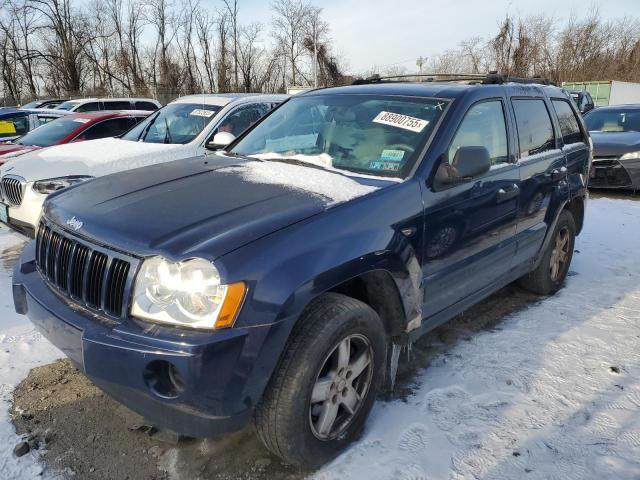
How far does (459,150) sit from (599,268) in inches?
132

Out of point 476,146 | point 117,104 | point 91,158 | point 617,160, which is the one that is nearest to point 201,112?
point 91,158

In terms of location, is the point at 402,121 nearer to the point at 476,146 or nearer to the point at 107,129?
the point at 476,146

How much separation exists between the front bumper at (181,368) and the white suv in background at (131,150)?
9.21 feet

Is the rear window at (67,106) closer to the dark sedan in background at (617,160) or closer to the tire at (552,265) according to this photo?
the dark sedan in background at (617,160)

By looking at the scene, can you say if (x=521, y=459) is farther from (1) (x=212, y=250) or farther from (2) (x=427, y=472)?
(1) (x=212, y=250)

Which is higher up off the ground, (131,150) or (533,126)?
(533,126)

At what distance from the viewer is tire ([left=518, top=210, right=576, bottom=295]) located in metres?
4.51

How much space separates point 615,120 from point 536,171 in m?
8.15

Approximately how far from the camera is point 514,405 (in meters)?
2.96

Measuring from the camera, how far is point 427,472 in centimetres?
243

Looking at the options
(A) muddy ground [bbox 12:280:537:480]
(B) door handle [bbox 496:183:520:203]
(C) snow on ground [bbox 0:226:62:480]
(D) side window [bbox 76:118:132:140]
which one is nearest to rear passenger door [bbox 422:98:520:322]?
(B) door handle [bbox 496:183:520:203]

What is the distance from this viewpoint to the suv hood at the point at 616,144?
8.92m

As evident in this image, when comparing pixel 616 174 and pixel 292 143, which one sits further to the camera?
pixel 616 174

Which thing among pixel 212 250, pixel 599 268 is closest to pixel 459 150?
pixel 212 250
